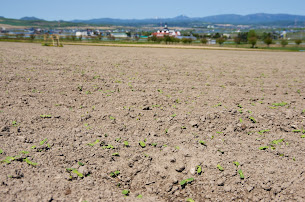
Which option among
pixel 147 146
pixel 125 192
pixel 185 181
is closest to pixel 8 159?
pixel 125 192

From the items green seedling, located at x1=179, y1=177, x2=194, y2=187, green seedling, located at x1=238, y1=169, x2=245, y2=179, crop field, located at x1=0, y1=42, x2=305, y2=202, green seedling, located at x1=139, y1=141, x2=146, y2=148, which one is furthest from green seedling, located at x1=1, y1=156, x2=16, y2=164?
green seedling, located at x1=238, y1=169, x2=245, y2=179

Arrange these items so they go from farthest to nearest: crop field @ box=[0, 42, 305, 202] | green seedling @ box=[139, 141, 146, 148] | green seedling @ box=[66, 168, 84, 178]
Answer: green seedling @ box=[139, 141, 146, 148] → green seedling @ box=[66, 168, 84, 178] → crop field @ box=[0, 42, 305, 202]

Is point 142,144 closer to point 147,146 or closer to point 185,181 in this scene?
point 147,146

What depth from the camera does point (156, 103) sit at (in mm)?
8727

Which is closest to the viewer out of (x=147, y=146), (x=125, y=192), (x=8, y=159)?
(x=125, y=192)

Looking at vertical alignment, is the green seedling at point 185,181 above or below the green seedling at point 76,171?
below

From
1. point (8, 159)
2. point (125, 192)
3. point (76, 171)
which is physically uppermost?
point (8, 159)

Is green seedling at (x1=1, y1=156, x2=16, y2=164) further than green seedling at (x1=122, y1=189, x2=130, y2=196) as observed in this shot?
Yes

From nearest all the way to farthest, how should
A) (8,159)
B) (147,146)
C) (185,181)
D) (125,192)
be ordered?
(125,192) < (185,181) < (8,159) < (147,146)

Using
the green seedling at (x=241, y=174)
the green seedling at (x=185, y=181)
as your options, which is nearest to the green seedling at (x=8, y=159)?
the green seedling at (x=185, y=181)

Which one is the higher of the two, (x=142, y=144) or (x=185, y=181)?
(x=142, y=144)

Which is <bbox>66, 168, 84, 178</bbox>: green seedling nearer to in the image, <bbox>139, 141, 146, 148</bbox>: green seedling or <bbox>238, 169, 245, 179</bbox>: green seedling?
<bbox>139, 141, 146, 148</bbox>: green seedling

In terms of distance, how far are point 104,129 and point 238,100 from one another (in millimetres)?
5585

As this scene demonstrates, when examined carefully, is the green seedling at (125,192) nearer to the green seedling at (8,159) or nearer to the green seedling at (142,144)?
the green seedling at (142,144)
